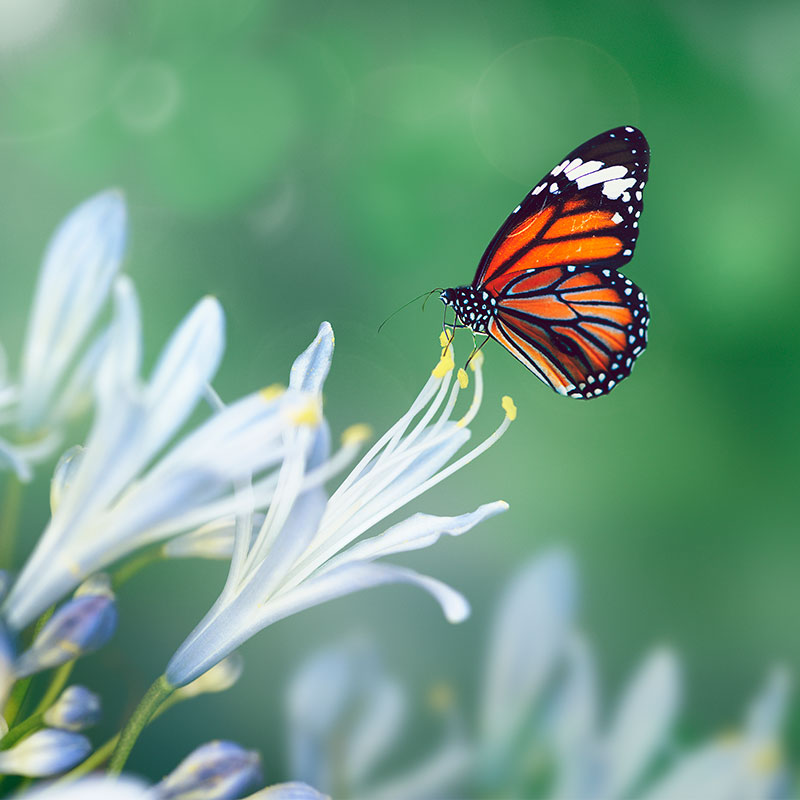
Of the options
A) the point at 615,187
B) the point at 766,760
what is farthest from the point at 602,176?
the point at 766,760

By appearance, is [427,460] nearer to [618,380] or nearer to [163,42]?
[618,380]

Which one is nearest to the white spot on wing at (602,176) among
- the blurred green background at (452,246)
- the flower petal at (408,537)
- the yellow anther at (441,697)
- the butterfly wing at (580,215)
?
the butterfly wing at (580,215)

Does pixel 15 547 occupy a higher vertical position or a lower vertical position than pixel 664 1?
lower

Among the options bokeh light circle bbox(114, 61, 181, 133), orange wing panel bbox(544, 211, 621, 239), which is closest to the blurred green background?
bokeh light circle bbox(114, 61, 181, 133)

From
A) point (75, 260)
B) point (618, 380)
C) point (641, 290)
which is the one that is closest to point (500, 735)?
point (618, 380)

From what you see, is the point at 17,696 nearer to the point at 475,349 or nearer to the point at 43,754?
the point at 43,754

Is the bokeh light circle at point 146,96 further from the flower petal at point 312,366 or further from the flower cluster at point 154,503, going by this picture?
the flower petal at point 312,366
